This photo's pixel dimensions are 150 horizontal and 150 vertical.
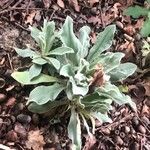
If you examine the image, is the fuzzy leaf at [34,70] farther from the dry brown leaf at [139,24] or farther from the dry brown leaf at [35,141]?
the dry brown leaf at [139,24]

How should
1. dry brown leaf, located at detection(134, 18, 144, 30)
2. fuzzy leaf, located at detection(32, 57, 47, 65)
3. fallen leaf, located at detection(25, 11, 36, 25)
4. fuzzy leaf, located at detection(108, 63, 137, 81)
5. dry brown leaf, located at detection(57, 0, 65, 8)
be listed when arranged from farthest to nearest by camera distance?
1. dry brown leaf, located at detection(134, 18, 144, 30)
2. dry brown leaf, located at detection(57, 0, 65, 8)
3. fallen leaf, located at detection(25, 11, 36, 25)
4. fuzzy leaf, located at detection(108, 63, 137, 81)
5. fuzzy leaf, located at detection(32, 57, 47, 65)

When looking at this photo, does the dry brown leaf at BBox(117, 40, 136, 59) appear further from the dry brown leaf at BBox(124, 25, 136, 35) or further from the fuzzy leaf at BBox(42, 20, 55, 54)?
the fuzzy leaf at BBox(42, 20, 55, 54)

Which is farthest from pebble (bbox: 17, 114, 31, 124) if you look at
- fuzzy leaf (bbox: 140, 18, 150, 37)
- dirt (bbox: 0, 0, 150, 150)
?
fuzzy leaf (bbox: 140, 18, 150, 37)

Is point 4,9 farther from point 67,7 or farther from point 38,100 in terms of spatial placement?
point 38,100

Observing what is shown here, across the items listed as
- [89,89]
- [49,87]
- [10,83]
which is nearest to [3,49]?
[10,83]

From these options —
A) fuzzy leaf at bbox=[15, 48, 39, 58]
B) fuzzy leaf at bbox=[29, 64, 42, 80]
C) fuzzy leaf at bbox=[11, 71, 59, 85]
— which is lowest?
fuzzy leaf at bbox=[11, 71, 59, 85]
